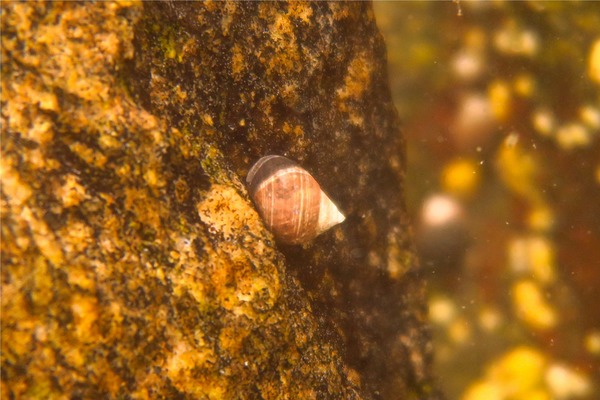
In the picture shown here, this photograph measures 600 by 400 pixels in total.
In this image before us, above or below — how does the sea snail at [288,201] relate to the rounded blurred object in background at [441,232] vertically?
above

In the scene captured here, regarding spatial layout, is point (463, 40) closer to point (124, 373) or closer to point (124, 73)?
point (124, 73)

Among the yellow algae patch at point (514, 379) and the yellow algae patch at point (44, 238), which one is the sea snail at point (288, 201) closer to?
the yellow algae patch at point (44, 238)

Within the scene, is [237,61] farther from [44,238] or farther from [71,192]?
[44,238]

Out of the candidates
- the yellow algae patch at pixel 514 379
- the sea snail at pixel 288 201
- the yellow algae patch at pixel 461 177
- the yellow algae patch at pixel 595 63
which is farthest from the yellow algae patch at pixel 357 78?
the yellow algae patch at pixel 514 379

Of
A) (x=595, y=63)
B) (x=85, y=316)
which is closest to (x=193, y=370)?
(x=85, y=316)

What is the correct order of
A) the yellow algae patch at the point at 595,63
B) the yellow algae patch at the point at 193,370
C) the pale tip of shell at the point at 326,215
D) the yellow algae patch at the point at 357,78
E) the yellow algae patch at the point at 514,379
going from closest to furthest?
the yellow algae patch at the point at 193,370
the pale tip of shell at the point at 326,215
the yellow algae patch at the point at 357,78
the yellow algae patch at the point at 595,63
the yellow algae patch at the point at 514,379
